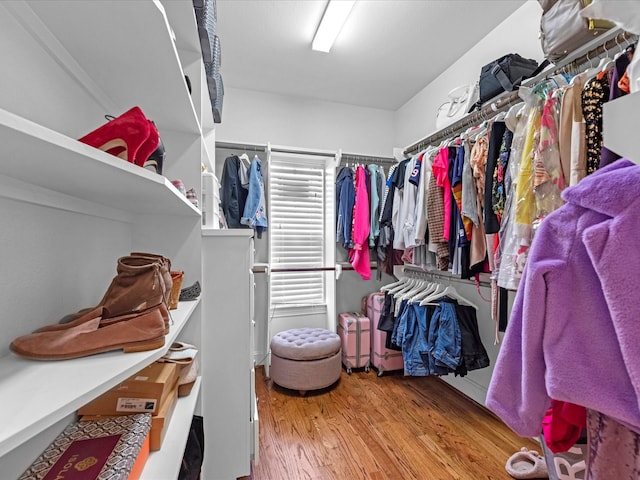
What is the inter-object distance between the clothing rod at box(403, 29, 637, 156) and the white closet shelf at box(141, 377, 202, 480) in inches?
80.9

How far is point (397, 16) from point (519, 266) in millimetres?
1791

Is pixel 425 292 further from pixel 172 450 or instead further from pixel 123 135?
pixel 123 135

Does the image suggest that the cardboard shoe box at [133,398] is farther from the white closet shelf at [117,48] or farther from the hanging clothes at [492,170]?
the hanging clothes at [492,170]

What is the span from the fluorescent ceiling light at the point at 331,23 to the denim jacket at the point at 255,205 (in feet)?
3.45

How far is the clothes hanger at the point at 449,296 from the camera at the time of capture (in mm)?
2225

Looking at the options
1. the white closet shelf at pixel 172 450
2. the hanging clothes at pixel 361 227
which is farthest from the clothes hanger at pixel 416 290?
the white closet shelf at pixel 172 450

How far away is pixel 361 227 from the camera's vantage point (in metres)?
2.71

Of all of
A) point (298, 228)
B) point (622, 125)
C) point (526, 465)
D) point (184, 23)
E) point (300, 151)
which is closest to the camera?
point (622, 125)

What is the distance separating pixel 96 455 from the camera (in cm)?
64

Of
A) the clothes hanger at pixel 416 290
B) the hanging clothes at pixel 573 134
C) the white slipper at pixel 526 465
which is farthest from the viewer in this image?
the clothes hanger at pixel 416 290

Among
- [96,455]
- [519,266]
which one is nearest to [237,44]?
[519,266]

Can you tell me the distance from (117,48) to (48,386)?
771 millimetres

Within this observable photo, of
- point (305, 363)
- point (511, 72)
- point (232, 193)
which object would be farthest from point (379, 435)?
point (511, 72)

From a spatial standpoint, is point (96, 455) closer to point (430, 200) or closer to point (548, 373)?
point (548, 373)
